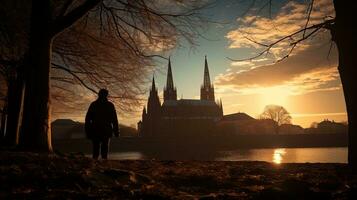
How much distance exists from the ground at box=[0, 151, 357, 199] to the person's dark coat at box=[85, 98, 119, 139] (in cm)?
210

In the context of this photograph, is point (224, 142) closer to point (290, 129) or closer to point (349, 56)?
point (290, 129)

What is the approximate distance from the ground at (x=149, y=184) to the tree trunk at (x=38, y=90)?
186cm

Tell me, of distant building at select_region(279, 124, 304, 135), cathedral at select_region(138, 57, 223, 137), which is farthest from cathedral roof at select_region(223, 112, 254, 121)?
distant building at select_region(279, 124, 304, 135)

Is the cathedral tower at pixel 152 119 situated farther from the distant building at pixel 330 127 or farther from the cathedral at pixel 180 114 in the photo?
the distant building at pixel 330 127

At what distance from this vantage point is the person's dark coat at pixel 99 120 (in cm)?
729

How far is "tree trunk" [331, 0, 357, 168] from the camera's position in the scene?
4695 mm

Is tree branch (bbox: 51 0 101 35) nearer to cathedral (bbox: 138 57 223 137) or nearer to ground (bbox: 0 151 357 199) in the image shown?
ground (bbox: 0 151 357 199)

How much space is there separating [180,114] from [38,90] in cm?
10326

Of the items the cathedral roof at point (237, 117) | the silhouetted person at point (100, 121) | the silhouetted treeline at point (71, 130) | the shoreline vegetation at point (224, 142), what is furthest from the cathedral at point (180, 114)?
the silhouetted person at point (100, 121)

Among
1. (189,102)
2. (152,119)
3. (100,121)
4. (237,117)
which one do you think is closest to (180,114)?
(189,102)

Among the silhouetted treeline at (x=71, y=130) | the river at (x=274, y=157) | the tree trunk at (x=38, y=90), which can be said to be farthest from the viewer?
the silhouetted treeline at (x=71, y=130)

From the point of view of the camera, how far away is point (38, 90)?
710cm

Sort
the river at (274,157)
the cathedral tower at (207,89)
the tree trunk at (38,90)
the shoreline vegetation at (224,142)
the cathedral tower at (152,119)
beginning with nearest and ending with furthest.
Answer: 1. the tree trunk at (38,90)
2. the river at (274,157)
3. the shoreline vegetation at (224,142)
4. the cathedral tower at (152,119)
5. the cathedral tower at (207,89)

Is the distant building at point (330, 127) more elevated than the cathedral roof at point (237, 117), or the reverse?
the cathedral roof at point (237, 117)
